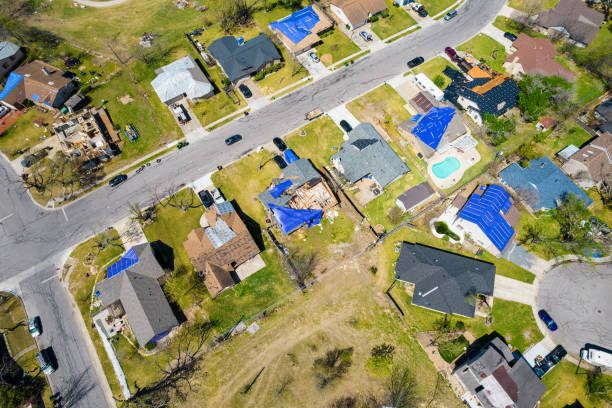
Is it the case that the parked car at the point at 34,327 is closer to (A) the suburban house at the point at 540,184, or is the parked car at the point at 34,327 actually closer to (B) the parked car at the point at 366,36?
(A) the suburban house at the point at 540,184

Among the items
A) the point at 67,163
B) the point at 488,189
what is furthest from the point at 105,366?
the point at 488,189

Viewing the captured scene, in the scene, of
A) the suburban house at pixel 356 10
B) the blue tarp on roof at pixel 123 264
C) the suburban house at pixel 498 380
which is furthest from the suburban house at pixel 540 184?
the blue tarp on roof at pixel 123 264

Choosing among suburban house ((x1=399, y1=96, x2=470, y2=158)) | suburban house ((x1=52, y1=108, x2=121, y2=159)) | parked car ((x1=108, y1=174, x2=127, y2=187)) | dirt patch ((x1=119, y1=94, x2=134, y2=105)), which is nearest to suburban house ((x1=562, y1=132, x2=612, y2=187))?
suburban house ((x1=399, y1=96, x2=470, y2=158))

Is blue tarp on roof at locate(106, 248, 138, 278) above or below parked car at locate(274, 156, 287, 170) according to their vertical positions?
below

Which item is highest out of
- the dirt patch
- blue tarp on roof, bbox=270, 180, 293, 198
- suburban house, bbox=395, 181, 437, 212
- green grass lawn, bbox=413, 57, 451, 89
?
the dirt patch

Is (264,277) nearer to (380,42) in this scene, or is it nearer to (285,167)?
(285,167)

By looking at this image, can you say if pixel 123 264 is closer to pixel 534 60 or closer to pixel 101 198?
pixel 101 198

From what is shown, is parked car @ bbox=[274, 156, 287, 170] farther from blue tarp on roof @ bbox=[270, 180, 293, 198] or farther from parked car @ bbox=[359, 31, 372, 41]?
parked car @ bbox=[359, 31, 372, 41]

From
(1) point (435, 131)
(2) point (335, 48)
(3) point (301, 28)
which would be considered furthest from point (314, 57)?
(1) point (435, 131)
